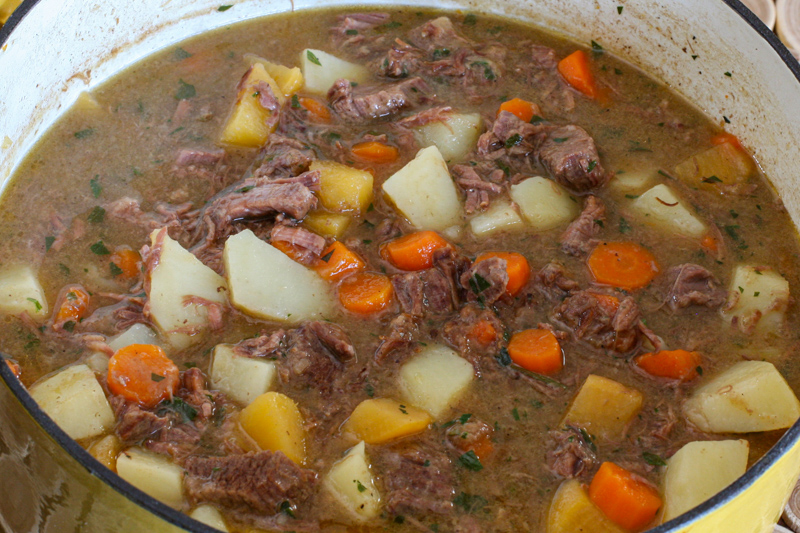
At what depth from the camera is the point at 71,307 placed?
10.2 ft

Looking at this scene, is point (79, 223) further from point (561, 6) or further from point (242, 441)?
point (561, 6)

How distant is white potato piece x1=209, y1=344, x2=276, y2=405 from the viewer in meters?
2.89

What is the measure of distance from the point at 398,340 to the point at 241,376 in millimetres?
582

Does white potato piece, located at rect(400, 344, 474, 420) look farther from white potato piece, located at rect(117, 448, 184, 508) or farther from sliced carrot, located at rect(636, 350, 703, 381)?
white potato piece, located at rect(117, 448, 184, 508)

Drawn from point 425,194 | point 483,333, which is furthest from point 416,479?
point 425,194

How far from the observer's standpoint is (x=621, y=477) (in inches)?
103

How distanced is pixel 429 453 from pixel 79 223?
1.79 meters

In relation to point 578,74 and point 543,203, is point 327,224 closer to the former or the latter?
point 543,203

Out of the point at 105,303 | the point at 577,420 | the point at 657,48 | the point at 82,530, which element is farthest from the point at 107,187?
the point at 657,48

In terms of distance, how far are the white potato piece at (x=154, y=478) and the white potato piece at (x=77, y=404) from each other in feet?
0.69

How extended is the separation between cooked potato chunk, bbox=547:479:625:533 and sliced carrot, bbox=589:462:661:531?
23 millimetres

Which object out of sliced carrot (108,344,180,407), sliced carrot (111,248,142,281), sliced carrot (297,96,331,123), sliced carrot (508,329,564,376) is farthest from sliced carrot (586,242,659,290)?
sliced carrot (111,248,142,281)

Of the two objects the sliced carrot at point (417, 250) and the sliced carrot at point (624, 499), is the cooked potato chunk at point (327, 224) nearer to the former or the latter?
the sliced carrot at point (417, 250)

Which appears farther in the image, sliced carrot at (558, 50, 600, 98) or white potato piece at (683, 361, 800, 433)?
sliced carrot at (558, 50, 600, 98)
